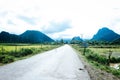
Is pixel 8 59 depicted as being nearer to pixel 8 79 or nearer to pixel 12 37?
pixel 8 79

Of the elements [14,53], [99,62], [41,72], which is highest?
[14,53]

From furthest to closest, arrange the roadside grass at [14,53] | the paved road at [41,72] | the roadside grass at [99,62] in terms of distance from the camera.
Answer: the roadside grass at [14,53], the roadside grass at [99,62], the paved road at [41,72]

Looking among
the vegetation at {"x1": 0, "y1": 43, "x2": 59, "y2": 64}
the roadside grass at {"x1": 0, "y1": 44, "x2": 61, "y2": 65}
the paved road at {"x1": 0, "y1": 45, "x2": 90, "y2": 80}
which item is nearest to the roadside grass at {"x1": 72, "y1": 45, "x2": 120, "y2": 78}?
the paved road at {"x1": 0, "y1": 45, "x2": 90, "y2": 80}

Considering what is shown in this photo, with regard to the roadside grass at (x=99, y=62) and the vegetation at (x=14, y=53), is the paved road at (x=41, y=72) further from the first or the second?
the vegetation at (x=14, y=53)

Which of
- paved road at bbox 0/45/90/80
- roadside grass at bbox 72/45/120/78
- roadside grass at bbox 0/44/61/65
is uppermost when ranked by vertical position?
roadside grass at bbox 0/44/61/65

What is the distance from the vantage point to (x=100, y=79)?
45.1ft

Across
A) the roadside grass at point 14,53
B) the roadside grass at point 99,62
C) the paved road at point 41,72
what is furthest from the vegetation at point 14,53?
the roadside grass at point 99,62

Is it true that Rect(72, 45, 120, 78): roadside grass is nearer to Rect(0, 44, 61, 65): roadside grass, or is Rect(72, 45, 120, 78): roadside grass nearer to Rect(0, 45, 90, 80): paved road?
Rect(0, 45, 90, 80): paved road

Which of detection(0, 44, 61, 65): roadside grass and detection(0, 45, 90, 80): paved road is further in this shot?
detection(0, 44, 61, 65): roadside grass

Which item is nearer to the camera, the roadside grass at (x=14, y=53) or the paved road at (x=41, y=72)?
the paved road at (x=41, y=72)

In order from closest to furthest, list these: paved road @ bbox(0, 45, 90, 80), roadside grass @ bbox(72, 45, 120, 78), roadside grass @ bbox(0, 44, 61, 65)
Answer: paved road @ bbox(0, 45, 90, 80), roadside grass @ bbox(72, 45, 120, 78), roadside grass @ bbox(0, 44, 61, 65)

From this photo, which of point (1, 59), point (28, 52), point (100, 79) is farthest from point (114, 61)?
point (100, 79)

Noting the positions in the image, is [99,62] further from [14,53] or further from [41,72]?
[41,72]

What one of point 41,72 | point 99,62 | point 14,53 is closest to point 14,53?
point 14,53
